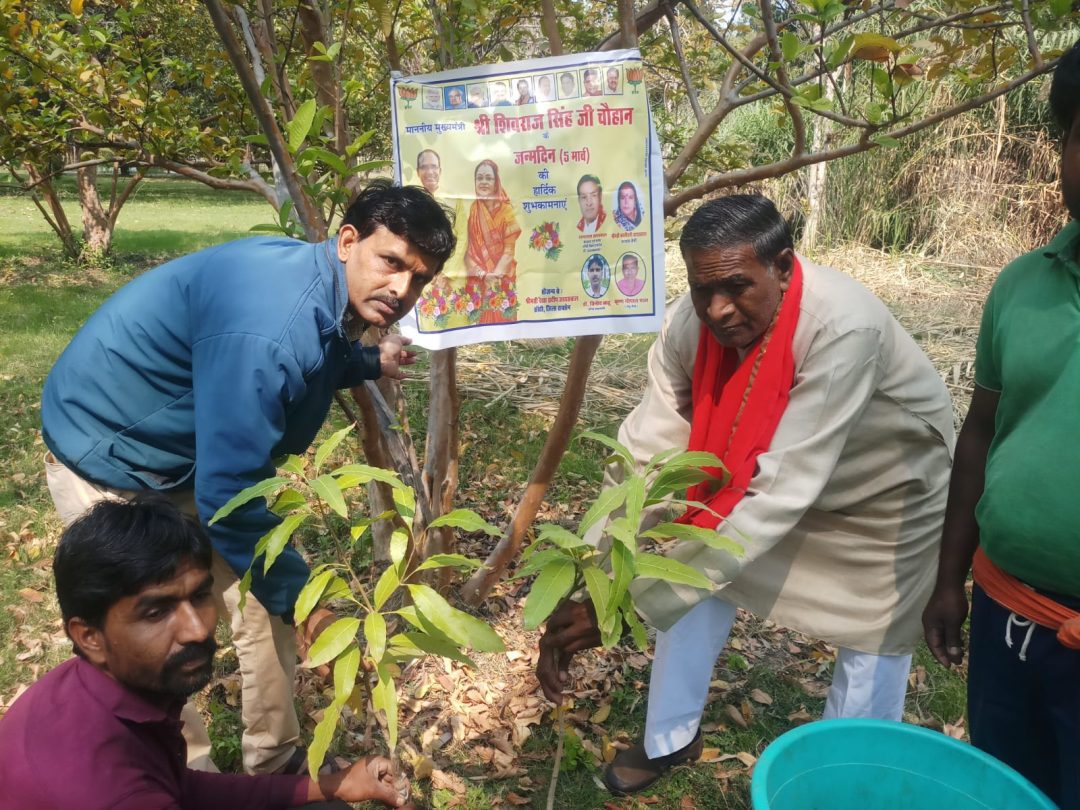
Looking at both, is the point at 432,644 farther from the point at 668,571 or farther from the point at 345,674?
the point at 668,571

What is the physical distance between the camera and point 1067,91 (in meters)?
1.38

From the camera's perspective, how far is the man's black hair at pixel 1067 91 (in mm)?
1360

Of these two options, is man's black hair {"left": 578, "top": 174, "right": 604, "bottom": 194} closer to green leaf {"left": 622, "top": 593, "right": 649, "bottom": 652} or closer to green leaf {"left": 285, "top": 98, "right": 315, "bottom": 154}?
green leaf {"left": 285, "top": 98, "right": 315, "bottom": 154}

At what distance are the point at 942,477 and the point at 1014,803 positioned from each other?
93 centimetres

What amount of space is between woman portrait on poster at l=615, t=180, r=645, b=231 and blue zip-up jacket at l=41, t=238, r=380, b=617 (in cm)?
88

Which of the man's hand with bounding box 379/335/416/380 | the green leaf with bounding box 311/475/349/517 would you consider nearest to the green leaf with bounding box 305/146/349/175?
the man's hand with bounding box 379/335/416/380

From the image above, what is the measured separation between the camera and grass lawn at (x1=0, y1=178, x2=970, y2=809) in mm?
2646

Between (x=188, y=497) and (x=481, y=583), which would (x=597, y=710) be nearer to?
(x=481, y=583)

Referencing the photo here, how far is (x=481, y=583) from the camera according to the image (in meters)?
3.08

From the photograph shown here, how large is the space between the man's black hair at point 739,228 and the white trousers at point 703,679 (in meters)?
1.02

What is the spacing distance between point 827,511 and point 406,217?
4.49 feet

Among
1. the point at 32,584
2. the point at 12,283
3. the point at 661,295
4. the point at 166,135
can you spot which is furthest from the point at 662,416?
the point at 12,283

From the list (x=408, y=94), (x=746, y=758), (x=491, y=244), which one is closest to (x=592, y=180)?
(x=491, y=244)

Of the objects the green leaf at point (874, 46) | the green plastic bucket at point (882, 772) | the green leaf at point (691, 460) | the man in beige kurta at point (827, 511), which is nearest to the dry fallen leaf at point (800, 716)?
the man in beige kurta at point (827, 511)
